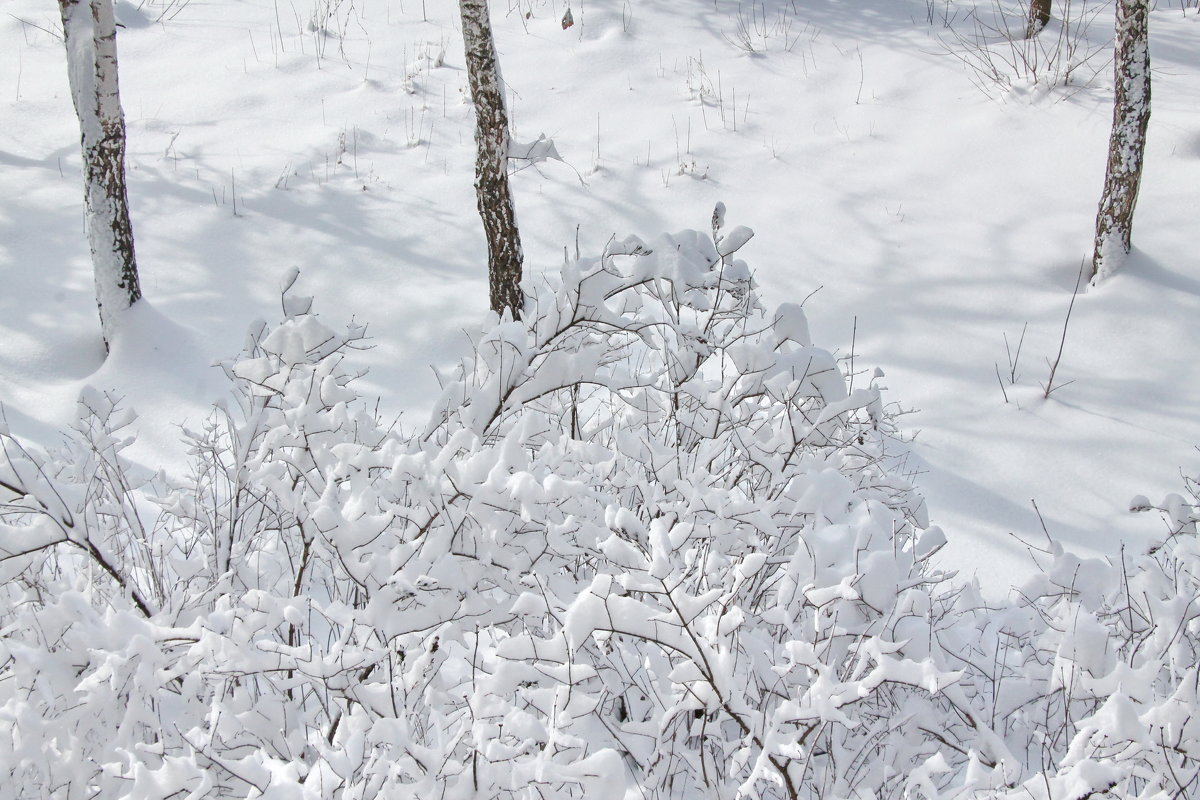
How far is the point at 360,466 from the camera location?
1646 millimetres

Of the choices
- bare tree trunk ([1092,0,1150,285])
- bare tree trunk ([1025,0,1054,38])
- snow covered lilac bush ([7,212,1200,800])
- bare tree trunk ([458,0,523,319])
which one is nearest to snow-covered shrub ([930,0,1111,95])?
bare tree trunk ([1025,0,1054,38])

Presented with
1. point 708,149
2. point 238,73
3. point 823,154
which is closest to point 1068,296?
point 823,154

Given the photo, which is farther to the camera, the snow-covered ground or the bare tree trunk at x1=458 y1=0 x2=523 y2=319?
the bare tree trunk at x1=458 y1=0 x2=523 y2=319

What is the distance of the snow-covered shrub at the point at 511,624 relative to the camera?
48.4 inches

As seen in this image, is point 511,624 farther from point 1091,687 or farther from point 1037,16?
point 1037,16

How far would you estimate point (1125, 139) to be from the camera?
15.8 ft

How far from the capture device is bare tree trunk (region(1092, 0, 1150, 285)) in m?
4.65

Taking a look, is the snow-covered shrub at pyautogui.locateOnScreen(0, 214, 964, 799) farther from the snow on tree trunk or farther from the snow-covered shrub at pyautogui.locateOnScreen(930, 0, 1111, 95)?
the snow on tree trunk

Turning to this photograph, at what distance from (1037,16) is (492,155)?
516 centimetres

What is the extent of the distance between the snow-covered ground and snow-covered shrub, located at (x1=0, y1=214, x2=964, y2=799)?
76.8 inches

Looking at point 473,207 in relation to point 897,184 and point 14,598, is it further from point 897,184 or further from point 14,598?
point 14,598

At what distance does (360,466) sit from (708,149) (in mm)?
5695

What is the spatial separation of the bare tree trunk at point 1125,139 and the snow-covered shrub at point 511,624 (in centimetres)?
357

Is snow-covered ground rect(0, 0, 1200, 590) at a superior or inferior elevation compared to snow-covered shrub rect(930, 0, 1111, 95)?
inferior
